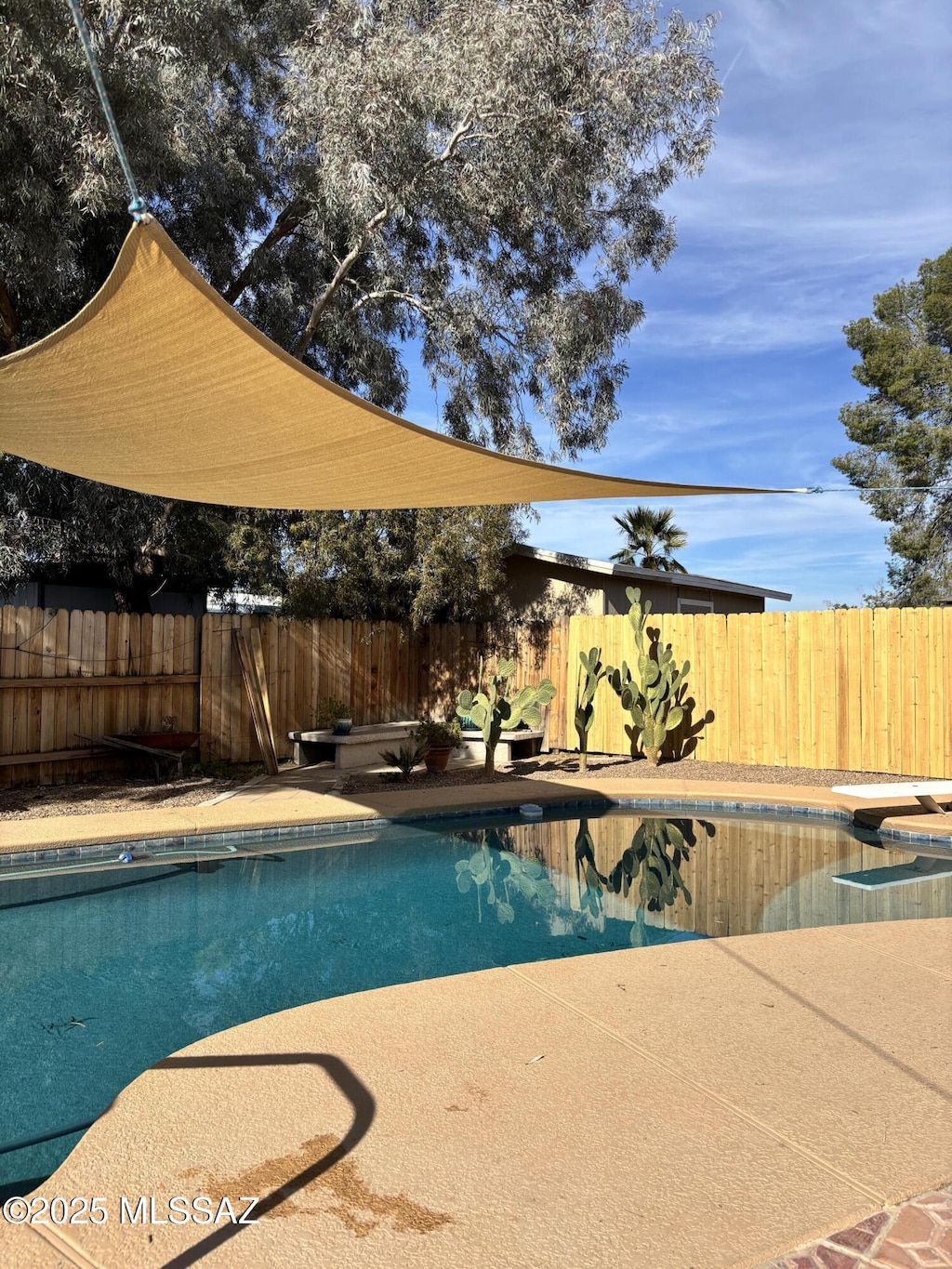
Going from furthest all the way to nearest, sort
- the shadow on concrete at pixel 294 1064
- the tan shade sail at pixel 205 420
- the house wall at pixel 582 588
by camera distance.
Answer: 1. the house wall at pixel 582 588
2. the tan shade sail at pixel 205 420
3. the shadow on concrete at pixel 294 1064

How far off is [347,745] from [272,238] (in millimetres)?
7229

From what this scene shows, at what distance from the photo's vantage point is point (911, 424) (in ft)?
62.7

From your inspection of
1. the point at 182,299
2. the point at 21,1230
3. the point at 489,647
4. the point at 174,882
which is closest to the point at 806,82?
the point at 489,647

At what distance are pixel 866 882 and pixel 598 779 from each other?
11.3 feet

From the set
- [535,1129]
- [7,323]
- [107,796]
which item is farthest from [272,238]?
[535,1129]

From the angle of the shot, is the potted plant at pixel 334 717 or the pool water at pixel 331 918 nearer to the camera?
the pool water at pixel 331 918

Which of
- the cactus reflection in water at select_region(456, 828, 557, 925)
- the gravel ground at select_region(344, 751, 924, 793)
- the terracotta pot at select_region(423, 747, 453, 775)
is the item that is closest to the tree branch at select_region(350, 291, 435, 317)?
the terracotta pot at select_region(423, 747, 453, 775)

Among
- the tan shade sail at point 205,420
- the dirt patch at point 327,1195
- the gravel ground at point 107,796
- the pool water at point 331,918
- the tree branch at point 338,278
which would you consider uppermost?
the tree branch at point 338,278

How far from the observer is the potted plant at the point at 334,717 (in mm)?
10219

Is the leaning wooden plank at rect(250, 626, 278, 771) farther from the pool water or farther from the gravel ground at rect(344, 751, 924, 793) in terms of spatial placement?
the pool water

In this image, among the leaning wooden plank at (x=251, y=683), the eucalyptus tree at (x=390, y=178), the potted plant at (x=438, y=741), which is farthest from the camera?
the potted plant at (x=438, y=741)

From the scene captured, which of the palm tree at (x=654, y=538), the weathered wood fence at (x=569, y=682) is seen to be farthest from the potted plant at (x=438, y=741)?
the palm tree at (x=654, y=538)

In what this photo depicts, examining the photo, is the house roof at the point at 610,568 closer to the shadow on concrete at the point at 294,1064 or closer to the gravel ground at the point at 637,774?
the gravel ground at the point at 637,774

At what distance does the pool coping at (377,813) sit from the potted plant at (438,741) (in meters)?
1.26
